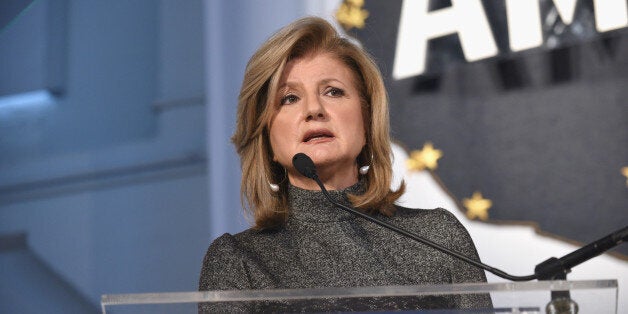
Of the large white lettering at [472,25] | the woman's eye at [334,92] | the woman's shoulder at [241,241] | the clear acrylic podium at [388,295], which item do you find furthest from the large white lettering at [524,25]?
the clear acrylic podium at [388,295]

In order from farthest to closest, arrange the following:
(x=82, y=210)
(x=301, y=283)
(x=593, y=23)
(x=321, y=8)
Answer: (x=82, y=210)
(x=321, y=8)
(x=593, y=23)
(x=301, y=283)

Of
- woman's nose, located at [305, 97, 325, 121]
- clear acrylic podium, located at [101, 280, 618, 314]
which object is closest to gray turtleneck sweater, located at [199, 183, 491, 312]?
woman's nose, located at [305, 97, 325, 121]

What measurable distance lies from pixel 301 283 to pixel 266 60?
1.25ft

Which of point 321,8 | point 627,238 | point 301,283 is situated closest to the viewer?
point 627,238

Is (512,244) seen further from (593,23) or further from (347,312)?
(347,312)

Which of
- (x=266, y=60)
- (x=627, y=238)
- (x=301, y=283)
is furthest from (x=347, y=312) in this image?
(x=266, y=60)

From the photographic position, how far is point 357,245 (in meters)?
1.54

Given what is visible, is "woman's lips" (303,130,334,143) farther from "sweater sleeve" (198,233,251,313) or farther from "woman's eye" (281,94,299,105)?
"sweater sleeve" (198,233,251,313)

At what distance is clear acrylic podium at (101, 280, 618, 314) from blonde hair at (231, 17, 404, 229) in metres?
0.57

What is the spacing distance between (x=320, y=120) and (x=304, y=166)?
180 mm

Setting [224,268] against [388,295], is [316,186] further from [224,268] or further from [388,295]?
[388,295]

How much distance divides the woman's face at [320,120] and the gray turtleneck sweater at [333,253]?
45mm

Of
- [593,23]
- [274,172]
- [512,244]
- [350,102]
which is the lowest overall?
[512,244]

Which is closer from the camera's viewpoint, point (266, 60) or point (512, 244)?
point (266, 60)
